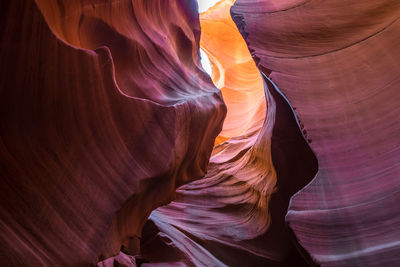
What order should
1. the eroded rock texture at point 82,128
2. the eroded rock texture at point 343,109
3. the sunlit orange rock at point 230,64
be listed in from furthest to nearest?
the sunlit orange rock at point 230,64 < the eroded rock texture at point 343,109 < the eroded rock texture at point 82,128

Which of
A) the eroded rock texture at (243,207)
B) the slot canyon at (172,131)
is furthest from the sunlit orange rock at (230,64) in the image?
the slot canyon at (172,131)

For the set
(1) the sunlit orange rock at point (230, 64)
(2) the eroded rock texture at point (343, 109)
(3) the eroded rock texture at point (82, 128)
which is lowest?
(1) the sunlit orange rock at point (230, 64)

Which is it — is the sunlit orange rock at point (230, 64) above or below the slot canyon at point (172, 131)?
below

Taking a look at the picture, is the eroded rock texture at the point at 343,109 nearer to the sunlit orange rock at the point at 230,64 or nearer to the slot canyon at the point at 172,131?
the slot canyon at the point at 172,131

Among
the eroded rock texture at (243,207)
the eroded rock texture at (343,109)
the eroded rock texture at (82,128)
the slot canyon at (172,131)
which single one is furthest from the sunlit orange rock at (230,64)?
the eroded rock texture at (82,128)

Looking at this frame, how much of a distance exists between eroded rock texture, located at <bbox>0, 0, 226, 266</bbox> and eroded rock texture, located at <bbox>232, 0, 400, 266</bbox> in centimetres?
86

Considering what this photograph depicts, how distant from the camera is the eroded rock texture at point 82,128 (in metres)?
1.39

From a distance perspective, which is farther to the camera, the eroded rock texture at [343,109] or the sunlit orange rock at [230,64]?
the sunlit orange rock at [230,64]

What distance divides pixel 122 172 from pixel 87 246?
1.36 feet

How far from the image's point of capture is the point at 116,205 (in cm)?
177

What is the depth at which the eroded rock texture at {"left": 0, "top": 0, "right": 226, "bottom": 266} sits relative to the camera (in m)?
1.39

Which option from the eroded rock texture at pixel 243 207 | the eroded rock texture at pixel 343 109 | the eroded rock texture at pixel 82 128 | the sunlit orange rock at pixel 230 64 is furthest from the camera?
the sunlit orange rock at pixel 230 64

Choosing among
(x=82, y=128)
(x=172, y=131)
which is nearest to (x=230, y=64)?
(x=172, y=131)

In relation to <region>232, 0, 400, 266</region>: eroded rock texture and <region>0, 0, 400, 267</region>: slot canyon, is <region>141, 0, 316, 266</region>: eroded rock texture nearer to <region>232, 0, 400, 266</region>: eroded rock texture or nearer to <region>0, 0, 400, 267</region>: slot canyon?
<region>0, 0, 400, 267</region>: slot canyon
